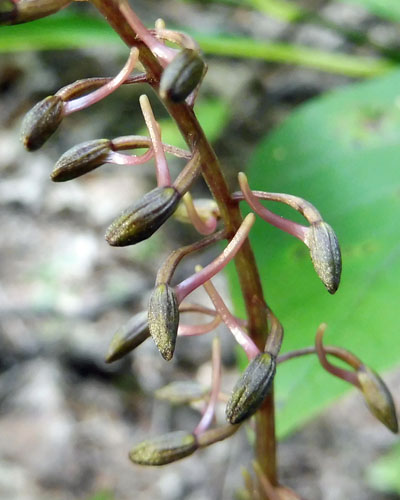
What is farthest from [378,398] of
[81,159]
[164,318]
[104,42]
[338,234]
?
[104,42]

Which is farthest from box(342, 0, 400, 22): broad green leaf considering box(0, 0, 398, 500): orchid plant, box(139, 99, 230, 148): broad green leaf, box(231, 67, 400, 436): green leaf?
box(0, 0, 398, 500): orchid plant

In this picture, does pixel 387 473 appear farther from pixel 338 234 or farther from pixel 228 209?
pixel 228 209

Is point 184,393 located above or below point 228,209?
below

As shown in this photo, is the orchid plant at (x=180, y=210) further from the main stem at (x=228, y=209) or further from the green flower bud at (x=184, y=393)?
the green flower bud at (x=184, y=393)

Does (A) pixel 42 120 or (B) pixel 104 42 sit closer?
(A) pixel 42 120

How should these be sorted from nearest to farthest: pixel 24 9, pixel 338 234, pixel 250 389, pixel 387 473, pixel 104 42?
pixel 24 9
pixel 250 389
pixel 338 234
pixel 387 473
pixel 104 42

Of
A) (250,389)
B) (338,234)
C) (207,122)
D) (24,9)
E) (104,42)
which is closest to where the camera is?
(24,9)

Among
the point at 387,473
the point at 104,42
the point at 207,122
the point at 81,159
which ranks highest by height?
the point at 81,159

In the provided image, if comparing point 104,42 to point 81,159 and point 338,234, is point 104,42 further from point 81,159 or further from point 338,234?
point 81,159

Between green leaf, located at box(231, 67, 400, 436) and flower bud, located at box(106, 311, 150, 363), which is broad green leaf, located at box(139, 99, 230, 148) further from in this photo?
flower bud, located at box(106, 311, 150, 363)
